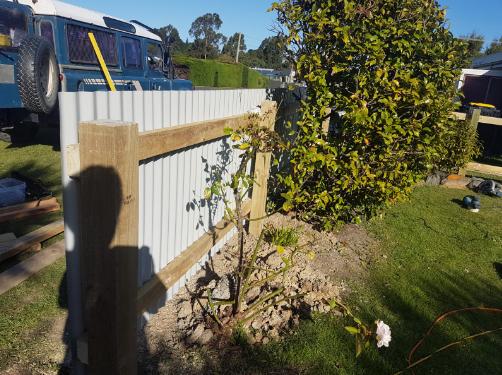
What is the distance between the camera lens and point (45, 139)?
9.64 meters

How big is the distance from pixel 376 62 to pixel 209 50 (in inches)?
3411

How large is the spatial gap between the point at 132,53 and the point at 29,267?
718cm

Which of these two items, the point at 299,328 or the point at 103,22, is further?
the point at 103,22

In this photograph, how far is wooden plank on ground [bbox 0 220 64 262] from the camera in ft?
12.4

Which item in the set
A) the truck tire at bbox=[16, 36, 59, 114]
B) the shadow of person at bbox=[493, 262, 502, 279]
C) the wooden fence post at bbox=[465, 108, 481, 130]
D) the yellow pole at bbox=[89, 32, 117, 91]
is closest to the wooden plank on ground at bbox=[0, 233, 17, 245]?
the truck tire at bbox=[16, 36, 59, 114]

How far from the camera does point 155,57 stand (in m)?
10.6

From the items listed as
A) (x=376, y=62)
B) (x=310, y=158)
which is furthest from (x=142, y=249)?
(x=376, y=62)

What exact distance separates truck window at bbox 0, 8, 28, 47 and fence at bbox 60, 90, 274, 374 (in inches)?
243

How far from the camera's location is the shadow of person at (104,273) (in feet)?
6.03

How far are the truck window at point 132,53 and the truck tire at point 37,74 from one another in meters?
2.22

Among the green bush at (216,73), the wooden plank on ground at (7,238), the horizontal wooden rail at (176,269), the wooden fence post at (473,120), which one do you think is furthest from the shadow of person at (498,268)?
the green bush at (216,73)

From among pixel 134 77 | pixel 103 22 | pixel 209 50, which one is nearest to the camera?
pixel 103 22

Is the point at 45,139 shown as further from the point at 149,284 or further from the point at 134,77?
the point at 149,284

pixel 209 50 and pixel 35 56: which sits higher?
pixel 209 50
